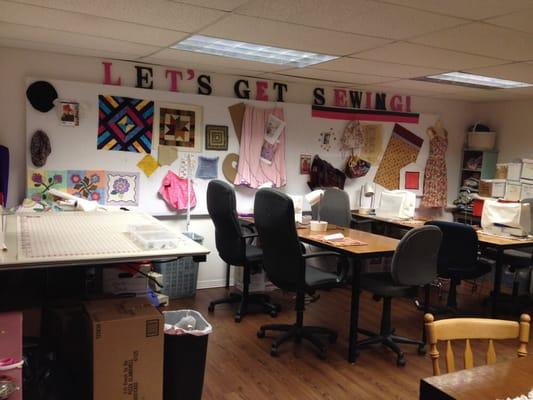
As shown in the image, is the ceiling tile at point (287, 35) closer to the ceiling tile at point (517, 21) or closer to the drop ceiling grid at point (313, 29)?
the drop ceiling grid at point (313, 29)

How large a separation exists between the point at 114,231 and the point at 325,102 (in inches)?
140

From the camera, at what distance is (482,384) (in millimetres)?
1459

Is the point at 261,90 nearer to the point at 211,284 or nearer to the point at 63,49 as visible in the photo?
the point at 63,49

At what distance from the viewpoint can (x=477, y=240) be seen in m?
4.01

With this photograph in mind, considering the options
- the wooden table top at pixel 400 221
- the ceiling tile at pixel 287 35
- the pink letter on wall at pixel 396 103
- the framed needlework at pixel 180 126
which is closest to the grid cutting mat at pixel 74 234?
the ceiling tile at pixel 287 35

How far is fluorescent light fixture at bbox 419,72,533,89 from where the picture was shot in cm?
455

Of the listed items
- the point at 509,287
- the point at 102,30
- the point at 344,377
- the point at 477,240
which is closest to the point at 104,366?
the point at 344,377

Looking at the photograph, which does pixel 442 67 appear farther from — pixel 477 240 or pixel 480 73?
pixel 477 240

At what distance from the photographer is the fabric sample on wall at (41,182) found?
410cm

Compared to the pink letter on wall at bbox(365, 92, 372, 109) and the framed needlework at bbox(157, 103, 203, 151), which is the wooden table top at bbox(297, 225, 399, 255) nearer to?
the framed needlework at bbox(157, 103, 203, 151)

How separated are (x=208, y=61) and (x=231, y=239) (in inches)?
60.7

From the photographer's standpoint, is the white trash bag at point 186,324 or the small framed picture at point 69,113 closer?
the white trash bag at point 186,324

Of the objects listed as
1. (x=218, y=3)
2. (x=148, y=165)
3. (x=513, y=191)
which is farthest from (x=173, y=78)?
(x=513, y=191)

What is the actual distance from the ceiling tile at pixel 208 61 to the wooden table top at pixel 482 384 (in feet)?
10.3
